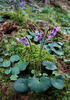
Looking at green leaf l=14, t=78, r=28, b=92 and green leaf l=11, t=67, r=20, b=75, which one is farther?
green leaf l=11, t=67, r=20, b=75

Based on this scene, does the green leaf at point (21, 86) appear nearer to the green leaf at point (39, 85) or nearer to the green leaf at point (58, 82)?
the green leaf at point (39, 85)

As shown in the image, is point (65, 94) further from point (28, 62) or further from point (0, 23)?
point (0, 23)

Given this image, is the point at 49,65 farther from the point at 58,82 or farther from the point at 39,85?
the point at 39,85

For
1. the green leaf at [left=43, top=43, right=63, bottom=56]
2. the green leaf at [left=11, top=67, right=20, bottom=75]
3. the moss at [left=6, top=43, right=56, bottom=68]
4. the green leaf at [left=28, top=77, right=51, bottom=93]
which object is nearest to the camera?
the green leaf at [left=28, top=77, right=51, bottom=93]

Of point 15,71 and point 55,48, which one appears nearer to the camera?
point 15,71

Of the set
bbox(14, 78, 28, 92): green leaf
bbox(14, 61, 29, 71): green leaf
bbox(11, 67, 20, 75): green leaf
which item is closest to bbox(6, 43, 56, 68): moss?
bbox(14, 61, 29, 71): green leaf

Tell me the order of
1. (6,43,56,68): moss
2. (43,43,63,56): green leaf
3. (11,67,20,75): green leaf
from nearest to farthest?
1. (11,67,20,75): green leaf
2. (6,43,56,68): moss
3. (43,43,63,56): green leaf

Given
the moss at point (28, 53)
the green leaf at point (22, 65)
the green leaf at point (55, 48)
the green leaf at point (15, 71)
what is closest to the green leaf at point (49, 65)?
the moss at point (28, 53)

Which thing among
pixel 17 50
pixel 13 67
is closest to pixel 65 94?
pixel 13 67

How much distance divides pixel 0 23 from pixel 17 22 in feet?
1.22

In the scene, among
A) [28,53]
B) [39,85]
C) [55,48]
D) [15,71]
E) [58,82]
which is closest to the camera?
[39,85]

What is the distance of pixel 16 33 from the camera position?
3023 millimetres

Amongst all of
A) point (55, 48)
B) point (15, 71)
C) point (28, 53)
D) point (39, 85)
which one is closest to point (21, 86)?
point (39, 85)

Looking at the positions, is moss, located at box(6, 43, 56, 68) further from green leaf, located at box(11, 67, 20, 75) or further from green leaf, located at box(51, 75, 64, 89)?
green leaf, located at box(51, 75, 64, 89)
